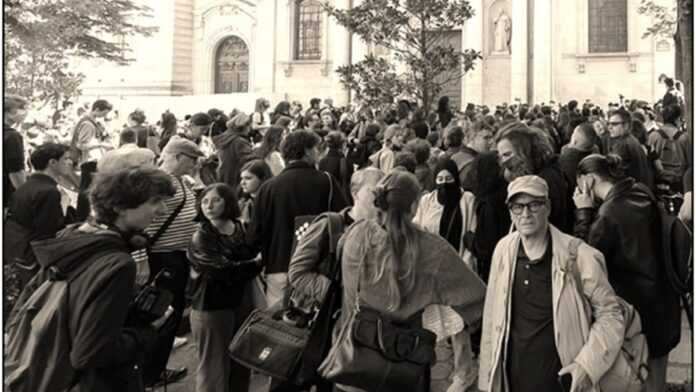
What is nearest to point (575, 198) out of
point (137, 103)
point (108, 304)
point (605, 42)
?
point (108, 304)

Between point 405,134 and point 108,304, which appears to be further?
point 405,134

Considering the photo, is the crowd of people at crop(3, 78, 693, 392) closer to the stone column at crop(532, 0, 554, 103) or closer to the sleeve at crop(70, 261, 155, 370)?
the sleeve at crop(70, 261, 155, 370)

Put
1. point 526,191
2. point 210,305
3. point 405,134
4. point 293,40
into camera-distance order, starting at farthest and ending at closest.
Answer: point 293,40 < point 405,134 < point 210,305 < point 526,191

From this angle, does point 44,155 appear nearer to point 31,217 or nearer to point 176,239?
point 31,217

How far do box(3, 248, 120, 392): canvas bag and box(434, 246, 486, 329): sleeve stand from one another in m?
1.74

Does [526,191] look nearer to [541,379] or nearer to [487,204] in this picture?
[541,379]

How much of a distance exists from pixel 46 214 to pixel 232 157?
2710 millimetres

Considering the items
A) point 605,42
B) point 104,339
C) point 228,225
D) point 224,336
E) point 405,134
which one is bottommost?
point 224,336

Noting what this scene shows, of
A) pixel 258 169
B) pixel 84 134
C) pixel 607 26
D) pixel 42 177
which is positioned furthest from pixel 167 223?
pixel 607 26

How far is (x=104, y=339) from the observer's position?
120 inches

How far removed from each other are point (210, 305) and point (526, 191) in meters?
2.30

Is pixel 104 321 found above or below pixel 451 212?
below

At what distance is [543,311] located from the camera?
3.73m

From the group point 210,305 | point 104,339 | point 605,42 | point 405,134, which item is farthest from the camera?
point 605,42
